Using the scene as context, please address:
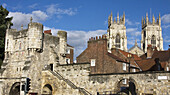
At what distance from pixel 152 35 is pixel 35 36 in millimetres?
79892

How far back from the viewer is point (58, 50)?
1316 inches

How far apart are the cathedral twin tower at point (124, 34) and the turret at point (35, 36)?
216 ft

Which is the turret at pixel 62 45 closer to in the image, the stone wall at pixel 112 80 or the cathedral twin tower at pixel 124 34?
the stone wall at pixel 112 80

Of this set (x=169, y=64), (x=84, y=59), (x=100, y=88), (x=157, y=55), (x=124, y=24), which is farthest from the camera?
(x=124, y=24)

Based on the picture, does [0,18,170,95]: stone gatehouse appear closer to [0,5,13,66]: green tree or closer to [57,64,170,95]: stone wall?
[57,64,170,95]: stone wall

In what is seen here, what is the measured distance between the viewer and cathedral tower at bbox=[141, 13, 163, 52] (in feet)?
323

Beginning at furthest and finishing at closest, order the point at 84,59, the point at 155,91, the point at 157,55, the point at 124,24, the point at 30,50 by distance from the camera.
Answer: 1. the point at 124,24
2. the point at 157,55
3. the point at 84,59
4. the point at 30,50
5. the point at 155,91

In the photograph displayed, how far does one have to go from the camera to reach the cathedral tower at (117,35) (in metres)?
94.6

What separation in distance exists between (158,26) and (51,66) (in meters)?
80.3

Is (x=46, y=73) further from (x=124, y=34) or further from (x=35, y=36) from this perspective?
(x=124, y=34)

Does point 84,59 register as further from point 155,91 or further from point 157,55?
point 157,55

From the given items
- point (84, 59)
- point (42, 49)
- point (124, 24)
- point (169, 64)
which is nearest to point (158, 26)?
point (124, 24)

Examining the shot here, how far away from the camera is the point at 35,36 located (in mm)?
29719

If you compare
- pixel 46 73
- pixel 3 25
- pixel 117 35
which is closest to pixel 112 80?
pixel 46 73
